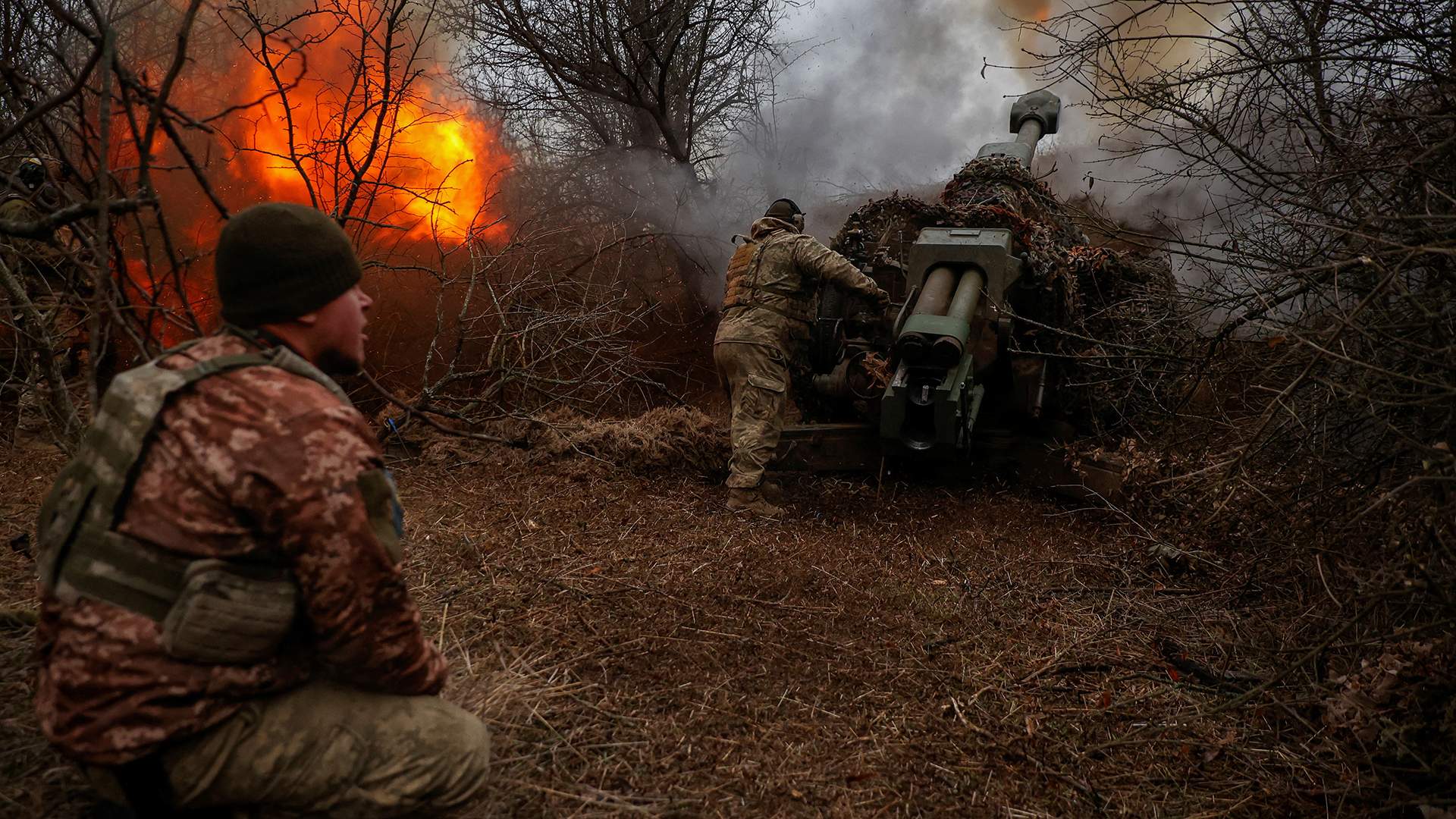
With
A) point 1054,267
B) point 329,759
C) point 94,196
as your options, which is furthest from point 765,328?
point 329,759

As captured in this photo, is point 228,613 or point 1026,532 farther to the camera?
point 1026,532

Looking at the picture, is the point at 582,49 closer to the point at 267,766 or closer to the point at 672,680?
the point at 672,680

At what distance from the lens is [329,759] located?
201cm

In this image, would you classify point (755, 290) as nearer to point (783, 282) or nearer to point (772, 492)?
point (783, 282)

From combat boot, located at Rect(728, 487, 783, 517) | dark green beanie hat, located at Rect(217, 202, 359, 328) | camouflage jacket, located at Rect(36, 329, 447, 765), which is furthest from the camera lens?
combat boot, located at Rect(728, 487, 783, 517)

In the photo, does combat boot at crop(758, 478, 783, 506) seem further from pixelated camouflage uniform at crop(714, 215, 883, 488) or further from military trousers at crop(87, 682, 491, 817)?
military trousers at crop(87, 682, 491, 817)

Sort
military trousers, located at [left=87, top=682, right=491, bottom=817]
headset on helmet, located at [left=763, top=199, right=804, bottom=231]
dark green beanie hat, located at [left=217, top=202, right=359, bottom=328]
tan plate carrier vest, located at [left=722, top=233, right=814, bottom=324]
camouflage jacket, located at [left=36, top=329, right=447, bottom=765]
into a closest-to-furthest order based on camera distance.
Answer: camouflage jacket, located at [left=36, top=329, right=447, bottom=765] → military trousers, located at [left=87, top=682, right=491, bottom=817] → dark green beanie hat, located at [left=217, top=202, right=359, bottom=328] → tan plate carrier vest, located at [left=722, top=233, right=814, bottom=324] → headset on helmet, located at [left=763, top=199, right=804, bottom=231]

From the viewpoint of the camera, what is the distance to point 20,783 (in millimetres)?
2449

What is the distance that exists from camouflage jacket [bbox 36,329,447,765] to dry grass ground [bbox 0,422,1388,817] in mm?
359

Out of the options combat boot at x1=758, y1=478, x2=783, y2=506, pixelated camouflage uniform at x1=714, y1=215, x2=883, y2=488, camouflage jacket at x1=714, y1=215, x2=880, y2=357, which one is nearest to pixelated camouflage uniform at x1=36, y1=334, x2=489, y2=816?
pixelated camouflage uniform at x1=714, y1=215, x2=883, y2=488

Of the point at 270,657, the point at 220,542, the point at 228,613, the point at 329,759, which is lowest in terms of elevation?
the point at 329,759

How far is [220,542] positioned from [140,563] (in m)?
0.16

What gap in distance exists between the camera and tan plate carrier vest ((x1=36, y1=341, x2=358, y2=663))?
182 centimetres

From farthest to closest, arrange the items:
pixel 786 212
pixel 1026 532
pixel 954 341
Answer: pixel 786 212 < pixel 1026 532 < pixel 954 341
